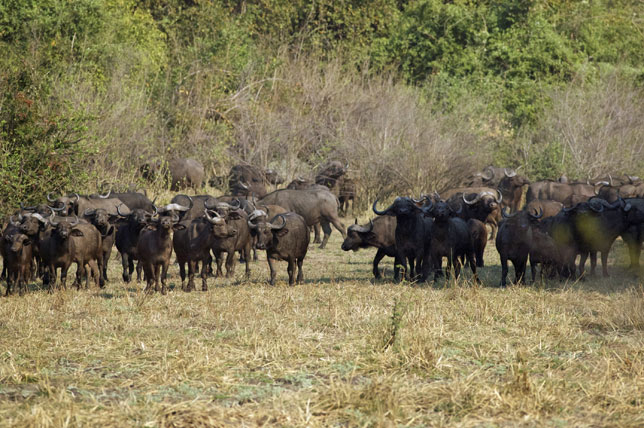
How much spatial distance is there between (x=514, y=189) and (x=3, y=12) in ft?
47.9

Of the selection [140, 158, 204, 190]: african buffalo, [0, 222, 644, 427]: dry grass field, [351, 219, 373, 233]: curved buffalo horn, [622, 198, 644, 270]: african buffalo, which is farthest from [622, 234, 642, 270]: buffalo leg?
[140, 158, 204, 190]: african buffalo

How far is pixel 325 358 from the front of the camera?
7.69m

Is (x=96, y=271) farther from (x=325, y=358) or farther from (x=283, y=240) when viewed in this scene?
(x=325, y=358)

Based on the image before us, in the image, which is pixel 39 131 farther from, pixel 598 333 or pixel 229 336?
pixel 598 333

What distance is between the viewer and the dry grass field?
6.22 m

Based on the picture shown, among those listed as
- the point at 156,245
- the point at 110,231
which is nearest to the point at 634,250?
the point at 156,245

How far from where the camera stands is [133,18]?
30.9 meters

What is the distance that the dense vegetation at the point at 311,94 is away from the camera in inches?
734

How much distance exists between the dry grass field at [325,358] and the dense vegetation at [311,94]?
257 inches

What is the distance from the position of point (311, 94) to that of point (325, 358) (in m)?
21.6

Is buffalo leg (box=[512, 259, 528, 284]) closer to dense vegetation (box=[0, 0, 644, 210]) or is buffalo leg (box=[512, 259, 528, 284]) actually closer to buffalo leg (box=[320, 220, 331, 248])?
buffalo leg (box=[320, 220, 331, 248])

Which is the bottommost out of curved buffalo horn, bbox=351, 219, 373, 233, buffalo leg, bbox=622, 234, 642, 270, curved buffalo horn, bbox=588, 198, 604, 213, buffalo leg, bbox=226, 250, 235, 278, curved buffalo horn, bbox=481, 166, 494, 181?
buffalo leg, bbox=226, 250, 235, 278

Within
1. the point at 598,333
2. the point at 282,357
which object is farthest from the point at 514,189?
the point at 282,357

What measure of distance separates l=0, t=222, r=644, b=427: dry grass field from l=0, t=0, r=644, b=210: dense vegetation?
21.4 ft
